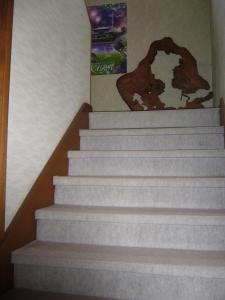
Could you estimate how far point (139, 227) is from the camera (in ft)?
4.48

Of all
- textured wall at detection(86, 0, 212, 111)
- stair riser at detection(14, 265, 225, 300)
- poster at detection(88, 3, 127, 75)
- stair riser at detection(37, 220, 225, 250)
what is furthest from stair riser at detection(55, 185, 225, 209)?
poster at detection(88, 3, 127, 75)

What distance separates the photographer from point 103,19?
3967 millimetres

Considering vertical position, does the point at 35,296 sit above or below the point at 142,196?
below

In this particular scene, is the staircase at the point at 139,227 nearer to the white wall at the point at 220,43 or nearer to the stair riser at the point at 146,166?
the stair riser at the point at 146,166

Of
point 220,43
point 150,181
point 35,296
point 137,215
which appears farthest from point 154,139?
point 35,296

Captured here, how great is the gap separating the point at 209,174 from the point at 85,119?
3.53 ft

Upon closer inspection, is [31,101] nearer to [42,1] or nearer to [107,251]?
[42,1]

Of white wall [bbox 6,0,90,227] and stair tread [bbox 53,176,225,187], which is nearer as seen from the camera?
white wall [bbox 6,0,90,227]

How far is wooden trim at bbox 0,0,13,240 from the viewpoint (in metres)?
1.21

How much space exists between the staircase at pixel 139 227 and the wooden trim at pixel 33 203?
1.6 inches

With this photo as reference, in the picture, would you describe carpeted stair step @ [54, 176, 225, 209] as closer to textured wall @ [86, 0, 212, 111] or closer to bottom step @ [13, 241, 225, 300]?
bottom step @ [13, 241, 225, 300]

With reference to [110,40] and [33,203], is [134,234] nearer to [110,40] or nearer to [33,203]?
[33,203]

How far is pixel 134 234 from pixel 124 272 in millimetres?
233

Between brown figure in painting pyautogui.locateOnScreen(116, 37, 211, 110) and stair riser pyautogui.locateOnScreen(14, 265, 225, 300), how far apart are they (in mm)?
1991
